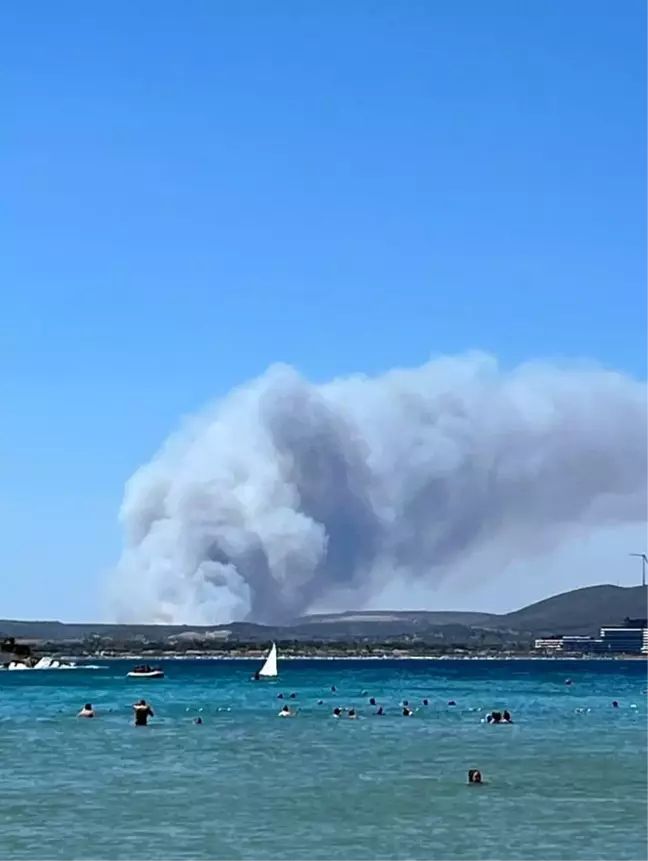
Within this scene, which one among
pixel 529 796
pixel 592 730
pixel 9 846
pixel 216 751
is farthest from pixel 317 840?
pixel 592 730

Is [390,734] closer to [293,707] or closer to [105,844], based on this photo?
[293,707]

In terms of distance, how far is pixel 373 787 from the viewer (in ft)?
211

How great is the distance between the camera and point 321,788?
6419 cm

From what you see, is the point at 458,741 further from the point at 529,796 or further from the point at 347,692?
the point at 347,692

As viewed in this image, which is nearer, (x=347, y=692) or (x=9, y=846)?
(x=9, y=846)

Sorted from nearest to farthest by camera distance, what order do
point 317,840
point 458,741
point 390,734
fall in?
point 317,840, point 458,741, point 390,734

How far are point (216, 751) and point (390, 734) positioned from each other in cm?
1825

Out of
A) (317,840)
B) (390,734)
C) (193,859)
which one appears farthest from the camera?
(390,734)

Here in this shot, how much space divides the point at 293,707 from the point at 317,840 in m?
91.1

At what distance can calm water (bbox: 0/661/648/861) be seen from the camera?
48188 millimetres

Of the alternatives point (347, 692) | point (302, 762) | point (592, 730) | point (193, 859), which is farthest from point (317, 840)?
point (347, 692)

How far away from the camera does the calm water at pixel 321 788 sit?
4819 centimetres

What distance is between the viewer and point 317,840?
161 feet

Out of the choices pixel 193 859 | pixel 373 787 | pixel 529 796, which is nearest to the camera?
pixel 193 859
